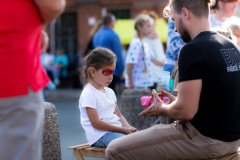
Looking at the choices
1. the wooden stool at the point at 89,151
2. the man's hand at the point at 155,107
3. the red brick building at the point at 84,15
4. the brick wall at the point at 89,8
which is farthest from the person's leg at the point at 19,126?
the brick wall at the point at 89,8

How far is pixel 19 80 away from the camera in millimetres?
2701

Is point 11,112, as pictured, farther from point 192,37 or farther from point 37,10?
point 192,37

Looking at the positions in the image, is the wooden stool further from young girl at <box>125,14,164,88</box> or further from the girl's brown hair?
young girl at <box>125,14,164,88</box>

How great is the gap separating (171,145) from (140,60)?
190 inches

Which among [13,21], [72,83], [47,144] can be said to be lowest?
[72,83]

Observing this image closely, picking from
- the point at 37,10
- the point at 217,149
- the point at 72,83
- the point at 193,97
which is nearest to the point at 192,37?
the point at 193,97

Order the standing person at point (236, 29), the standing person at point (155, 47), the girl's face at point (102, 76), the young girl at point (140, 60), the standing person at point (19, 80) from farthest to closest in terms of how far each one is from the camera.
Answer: the standing person at point (155, 47), the young girl at point (140, 60), the standing person at point (236, 29), the girl's face at point (102, 76), the standing person at point (19, 80)

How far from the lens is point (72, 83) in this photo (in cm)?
2997

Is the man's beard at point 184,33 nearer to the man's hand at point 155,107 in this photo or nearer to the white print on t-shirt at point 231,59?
the white print on t-shirt at point 231,59

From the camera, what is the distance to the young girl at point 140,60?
28.4 ft

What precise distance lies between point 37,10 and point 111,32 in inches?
285

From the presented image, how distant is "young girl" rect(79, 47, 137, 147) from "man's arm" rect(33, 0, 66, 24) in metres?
2.23

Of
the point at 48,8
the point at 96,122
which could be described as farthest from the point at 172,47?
the point at 48,8

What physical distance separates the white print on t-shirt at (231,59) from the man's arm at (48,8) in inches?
58.2
